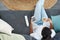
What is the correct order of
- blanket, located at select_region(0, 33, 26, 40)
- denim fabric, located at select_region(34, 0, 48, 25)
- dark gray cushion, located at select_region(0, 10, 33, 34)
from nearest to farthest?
blanket, located at select_region(0, 33, 26, 40) < dark gray cushion, located at select_region(0, 10, 33, 34) < denim fabric, located at select_region(34, 0, 48, 25)

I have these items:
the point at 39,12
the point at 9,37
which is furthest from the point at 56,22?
the point at 9,37

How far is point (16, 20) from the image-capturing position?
2.80 m

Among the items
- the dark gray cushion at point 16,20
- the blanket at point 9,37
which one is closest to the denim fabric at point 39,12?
the dark gray cushion at point 16,20

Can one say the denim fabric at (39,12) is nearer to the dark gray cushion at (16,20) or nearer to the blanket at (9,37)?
the dark gray cushion at (16,20)

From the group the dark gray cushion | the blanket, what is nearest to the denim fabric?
the dark gray cushion

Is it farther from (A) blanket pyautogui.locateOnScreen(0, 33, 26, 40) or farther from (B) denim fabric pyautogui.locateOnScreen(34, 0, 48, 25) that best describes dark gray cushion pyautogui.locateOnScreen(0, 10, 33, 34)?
(A) blanket pyautogui.locateOnScreen(0, 33, 26, 40)

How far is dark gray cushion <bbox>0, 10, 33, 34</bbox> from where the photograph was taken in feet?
8.94

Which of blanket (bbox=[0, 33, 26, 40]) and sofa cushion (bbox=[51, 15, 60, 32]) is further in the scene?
sofa cushion (bbox=[51, 15, 60, 32])

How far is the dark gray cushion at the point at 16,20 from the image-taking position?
8.94ft

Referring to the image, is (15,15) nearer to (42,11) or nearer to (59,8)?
(42,11)

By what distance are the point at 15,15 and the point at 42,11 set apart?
515 mm

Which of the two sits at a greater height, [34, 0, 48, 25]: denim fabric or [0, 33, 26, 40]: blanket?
[34, 0, 48, 25]: denim fabric

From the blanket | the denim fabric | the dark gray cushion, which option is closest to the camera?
the blanket

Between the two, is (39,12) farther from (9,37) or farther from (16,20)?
(9,37)
